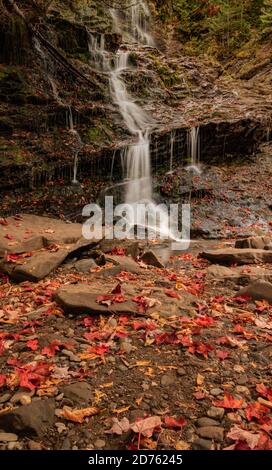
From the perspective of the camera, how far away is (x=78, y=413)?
8.35ft

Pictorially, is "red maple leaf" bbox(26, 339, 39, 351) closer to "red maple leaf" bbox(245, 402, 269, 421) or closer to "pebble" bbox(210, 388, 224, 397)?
"pebble" bbox(210, 388, 224, 397)

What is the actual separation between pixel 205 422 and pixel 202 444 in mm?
197

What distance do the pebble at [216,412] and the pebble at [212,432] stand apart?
0.12 m

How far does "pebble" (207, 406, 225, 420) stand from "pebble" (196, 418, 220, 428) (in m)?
0.05

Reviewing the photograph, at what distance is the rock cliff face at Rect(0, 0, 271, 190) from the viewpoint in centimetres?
1212

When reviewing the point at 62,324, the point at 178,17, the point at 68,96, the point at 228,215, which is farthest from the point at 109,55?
the point at 62,324

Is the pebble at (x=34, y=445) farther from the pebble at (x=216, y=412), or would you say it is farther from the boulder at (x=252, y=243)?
the boulder at (x=252, y=243)

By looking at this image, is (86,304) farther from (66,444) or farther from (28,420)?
(66,444)

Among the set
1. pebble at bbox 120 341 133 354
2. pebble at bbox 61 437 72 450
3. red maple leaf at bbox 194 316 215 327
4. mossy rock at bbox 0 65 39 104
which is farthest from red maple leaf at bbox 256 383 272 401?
mossy rock at bbox 0 65 39 104

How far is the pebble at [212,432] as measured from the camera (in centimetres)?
240

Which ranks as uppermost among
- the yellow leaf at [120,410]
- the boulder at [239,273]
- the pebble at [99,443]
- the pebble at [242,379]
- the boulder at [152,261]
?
the boulder at [152,261]

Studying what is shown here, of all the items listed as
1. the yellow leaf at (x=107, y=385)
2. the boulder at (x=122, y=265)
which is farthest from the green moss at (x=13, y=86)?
the yellow leaf at (x=107, y=385)

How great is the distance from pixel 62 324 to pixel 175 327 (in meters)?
1.25

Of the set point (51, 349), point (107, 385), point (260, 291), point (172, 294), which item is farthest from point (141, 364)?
point (260, 291)
